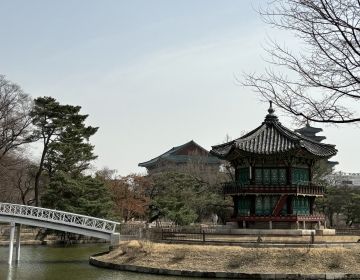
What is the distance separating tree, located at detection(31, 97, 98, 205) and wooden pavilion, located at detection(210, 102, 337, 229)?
672 inches

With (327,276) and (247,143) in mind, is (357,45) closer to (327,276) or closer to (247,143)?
(327,276)

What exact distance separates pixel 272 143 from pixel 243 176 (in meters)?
2.80

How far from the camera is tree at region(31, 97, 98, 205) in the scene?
44062 mm

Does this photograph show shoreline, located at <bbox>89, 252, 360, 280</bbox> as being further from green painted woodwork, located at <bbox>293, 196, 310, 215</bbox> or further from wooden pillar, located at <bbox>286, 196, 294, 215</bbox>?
green painted woodwork, located at <bbox>293, 196, 310, 215</bbox>

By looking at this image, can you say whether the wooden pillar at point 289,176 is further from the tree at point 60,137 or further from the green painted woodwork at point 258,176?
the tree at point 60,137

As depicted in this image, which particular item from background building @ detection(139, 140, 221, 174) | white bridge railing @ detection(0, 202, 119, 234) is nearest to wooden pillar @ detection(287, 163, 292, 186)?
white bridge railing @ detection(0, 202, 119, 234)

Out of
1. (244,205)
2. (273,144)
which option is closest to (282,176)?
(273,144)

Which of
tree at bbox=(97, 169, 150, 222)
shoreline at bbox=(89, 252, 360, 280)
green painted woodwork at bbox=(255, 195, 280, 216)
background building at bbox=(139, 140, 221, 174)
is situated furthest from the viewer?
background building at bbox=(139, 140, 221, 174)

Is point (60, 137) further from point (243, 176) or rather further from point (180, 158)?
point (180, 158)

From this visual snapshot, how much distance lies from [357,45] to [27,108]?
4016cm

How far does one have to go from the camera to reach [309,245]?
23219 millimetres

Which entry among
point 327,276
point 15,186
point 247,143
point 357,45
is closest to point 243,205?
point 247,143

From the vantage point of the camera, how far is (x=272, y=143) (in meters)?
31.5

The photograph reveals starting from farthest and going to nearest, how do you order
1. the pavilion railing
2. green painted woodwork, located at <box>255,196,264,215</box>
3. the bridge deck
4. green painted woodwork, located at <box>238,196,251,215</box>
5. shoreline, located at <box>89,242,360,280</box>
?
green painted woodwork, located at <box>238,196,251,215</box>
green painted woodwork, located at <box>255,196,264,215</box>
the pavilion railing
the bridge deck
shoreline, located at <box>89,242,360,280</box>
